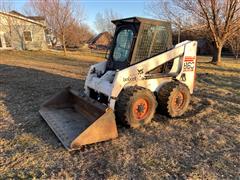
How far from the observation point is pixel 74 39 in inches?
1483

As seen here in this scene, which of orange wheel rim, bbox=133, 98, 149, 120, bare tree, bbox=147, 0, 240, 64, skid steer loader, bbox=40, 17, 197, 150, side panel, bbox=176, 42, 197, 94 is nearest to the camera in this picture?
skid steer loader, bbox=40, 17, 197, 150

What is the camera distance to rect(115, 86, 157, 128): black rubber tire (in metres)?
3.94

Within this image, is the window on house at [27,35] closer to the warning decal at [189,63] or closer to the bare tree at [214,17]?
the bare tree at [214,17]

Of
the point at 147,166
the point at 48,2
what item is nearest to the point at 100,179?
the point at 147,166

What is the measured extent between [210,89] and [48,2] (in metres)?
20.6

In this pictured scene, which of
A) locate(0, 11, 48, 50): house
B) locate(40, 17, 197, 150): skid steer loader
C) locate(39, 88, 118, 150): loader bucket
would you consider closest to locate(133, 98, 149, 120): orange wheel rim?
locate(40, 17, 197, 150): skid steer loader

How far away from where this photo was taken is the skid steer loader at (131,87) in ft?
12.9

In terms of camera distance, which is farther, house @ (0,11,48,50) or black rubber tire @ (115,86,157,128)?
house @ (0,11,48,50)

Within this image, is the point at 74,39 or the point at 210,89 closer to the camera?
the point at 210,89

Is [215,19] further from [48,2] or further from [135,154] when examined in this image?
[48,2]

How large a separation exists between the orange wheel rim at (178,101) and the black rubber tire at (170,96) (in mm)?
22

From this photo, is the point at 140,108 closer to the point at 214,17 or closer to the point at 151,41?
the point at 151,41

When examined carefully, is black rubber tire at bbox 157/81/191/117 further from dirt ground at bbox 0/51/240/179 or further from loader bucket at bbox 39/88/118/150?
loader bucket at bbox 39/88/118/150

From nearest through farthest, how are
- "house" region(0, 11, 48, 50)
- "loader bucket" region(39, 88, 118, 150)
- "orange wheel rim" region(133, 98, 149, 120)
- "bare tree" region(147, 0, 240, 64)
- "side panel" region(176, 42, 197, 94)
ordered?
"loader bucket" region(39, 88, 118, 150) → "orange wheel rim" region(133, 98, 149, 120) → "side panel" region(176, 42, 197, 94) → "bare tree" region(147, 0, 240, 64) → "house" region(0, 11, 48, 50)
